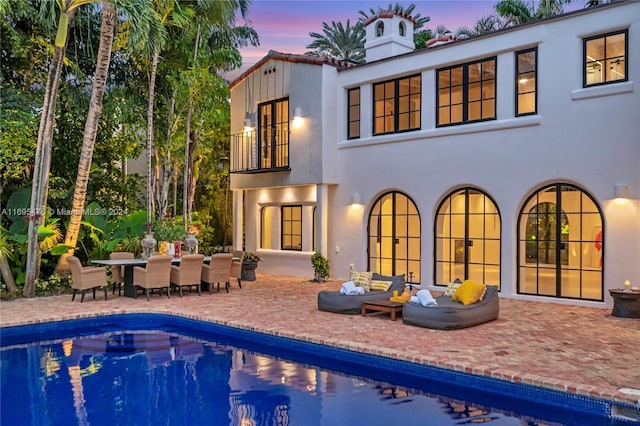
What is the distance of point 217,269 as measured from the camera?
13141 millimetres

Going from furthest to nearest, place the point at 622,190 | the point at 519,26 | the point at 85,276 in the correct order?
the point at 519,26 → the point at 85,276 → the point at 622,190

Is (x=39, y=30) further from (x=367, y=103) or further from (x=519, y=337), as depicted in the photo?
(x=519, y=337)

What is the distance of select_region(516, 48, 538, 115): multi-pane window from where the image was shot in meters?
12.1

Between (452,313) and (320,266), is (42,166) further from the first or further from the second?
(452,313)

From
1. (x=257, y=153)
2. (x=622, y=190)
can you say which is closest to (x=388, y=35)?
(x=257, y=153)

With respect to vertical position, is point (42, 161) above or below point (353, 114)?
below

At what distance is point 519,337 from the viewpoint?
848cm

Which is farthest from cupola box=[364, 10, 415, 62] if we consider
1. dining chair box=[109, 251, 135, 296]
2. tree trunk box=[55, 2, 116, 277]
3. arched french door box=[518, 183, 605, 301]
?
dining chair box=[109, 251, 135, 296]

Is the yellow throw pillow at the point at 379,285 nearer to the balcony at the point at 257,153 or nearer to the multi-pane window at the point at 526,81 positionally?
the multi-pane window at the point at 526,81

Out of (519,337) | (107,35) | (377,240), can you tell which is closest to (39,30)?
(107,35)

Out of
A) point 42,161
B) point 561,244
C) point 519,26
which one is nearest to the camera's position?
point 561,244

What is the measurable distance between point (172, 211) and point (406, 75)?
1066cm

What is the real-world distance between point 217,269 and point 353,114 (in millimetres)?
6081

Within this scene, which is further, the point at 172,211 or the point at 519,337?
the point at 172,211
